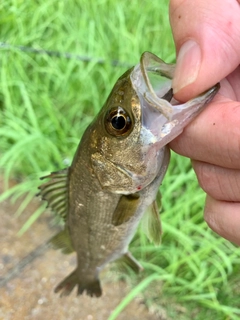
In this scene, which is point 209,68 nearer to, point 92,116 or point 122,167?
point 122,167

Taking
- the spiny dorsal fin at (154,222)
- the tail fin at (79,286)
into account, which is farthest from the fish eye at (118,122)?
the tail fin at (79,286)

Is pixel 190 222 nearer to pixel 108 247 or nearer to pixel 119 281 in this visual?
pixel 119 281

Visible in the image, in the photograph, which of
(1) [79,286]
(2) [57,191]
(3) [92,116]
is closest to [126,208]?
(2) [57,191]

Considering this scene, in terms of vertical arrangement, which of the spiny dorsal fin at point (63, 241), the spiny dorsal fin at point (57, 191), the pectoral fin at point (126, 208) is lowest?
the spiny dorsal fin at point (63, 241)

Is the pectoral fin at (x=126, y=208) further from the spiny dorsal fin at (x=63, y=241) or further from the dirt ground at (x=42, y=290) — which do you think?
the dirt ground at (x=42, y=290)

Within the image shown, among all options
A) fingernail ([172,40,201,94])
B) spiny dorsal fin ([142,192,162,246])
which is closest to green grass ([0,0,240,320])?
spiny dorsal fin ([142,192,162,246])

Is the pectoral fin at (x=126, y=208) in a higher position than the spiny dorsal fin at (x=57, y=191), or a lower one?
lower
